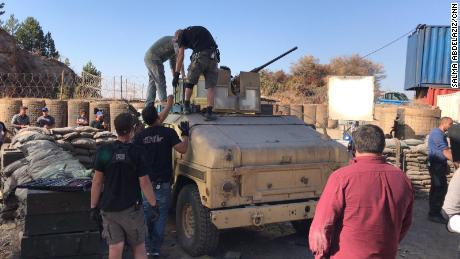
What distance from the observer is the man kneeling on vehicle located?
156 inches

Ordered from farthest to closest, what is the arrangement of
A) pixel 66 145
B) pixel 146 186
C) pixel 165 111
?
pixel 66 145, pixel 165 111, pixel 146 186

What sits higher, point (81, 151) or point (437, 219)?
point (81, 151)

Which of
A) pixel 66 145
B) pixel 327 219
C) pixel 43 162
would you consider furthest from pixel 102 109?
pixel 327 219

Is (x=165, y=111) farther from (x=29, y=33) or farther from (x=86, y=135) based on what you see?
(x=29, y=33)

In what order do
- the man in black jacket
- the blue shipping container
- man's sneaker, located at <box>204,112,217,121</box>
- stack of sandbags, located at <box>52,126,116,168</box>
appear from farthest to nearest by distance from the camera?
the blue shipping container → stack of sandbags, located at <box>52,126,116,168</box> → the man in black jacket → man's sneaker, located at <box>204,112,217,121</box>

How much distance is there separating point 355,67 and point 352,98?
3780cm

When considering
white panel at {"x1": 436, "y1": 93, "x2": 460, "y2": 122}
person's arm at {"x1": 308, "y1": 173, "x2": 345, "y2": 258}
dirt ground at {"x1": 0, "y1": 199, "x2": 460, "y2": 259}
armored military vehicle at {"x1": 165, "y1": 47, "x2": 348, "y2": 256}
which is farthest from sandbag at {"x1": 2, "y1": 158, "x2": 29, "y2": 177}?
white panel at {"x1": 436, "y1": 93, "x2": 460, "y2": 122}

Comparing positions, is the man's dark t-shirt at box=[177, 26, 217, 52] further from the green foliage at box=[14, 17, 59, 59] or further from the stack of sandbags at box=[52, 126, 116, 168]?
the green foliage at box=[14, 17, 59, 59]

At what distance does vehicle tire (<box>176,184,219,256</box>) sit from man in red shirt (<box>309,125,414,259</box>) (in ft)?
9.23

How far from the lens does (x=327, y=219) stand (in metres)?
2.49

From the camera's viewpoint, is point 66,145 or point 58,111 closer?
point 66,145

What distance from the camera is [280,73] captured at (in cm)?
4106

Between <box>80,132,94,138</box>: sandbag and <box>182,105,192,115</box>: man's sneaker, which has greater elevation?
<box>182,105,192,115</box>: man's sneaker

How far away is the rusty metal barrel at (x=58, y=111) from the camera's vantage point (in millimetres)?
15125
